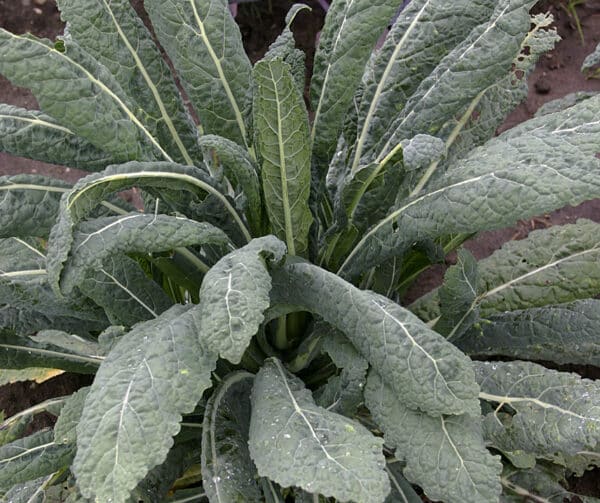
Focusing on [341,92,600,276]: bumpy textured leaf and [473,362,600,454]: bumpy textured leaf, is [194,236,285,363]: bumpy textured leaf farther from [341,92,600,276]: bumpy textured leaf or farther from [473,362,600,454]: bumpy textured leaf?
[473,362,600,454]: bumpy textured leaf

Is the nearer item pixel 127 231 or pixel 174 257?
pixel 127 231

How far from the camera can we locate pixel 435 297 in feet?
5.96

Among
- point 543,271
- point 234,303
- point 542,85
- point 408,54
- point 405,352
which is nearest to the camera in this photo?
point 234,303

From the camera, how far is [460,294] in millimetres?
1383

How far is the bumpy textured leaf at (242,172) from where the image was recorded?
1233mm

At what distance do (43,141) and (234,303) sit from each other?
566 millimetres

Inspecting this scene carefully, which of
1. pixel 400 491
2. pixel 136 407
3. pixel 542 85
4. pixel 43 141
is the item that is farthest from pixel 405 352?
pixel 542 85

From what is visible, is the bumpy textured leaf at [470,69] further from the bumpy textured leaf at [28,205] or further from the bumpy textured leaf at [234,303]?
the bumpy textured leaf at [28,205]

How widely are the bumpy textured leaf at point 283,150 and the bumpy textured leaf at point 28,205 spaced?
0.41 metres

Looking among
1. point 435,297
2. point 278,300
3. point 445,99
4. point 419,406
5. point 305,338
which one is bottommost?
point 435,297

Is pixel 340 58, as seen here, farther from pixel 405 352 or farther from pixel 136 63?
pixel 405 352

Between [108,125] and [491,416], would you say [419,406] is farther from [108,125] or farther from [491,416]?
[108,125]

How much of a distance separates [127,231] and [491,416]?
81 cm

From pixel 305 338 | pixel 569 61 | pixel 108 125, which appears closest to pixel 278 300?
pixel 305 338
